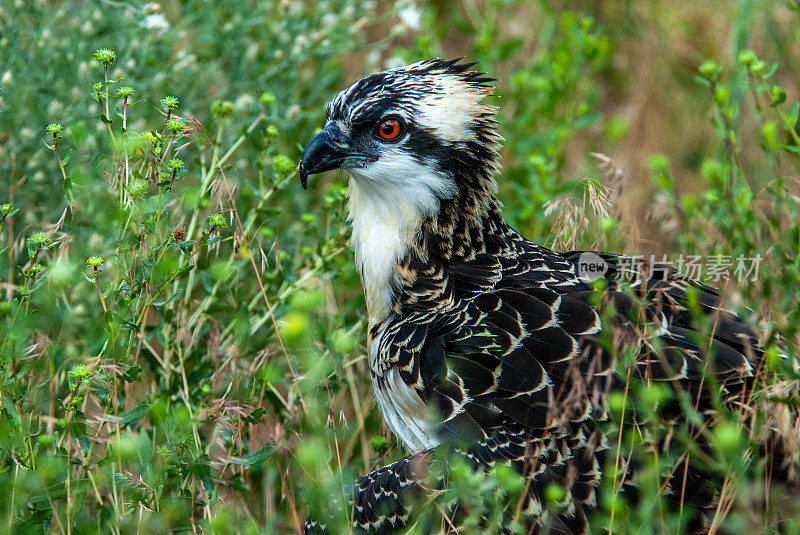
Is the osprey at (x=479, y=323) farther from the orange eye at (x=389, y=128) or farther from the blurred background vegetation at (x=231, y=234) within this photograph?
the blurred background vegetation at (x=231, y=234)

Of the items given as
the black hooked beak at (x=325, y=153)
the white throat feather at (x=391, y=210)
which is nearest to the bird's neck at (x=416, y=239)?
the white throat feather at (x=391, y=210)

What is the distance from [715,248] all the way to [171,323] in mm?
2848

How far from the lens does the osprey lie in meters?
3.35

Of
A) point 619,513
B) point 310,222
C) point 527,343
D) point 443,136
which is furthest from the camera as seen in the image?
point 310,222

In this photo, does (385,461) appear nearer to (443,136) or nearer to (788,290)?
(443,136)

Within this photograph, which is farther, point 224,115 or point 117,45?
point 117,45

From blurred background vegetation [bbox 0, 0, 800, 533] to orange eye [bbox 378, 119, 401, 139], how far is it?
1.59ft

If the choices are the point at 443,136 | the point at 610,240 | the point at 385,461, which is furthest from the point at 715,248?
the point at 385,461

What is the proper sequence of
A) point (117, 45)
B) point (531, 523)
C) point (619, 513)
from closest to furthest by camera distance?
point (619, 513), point (531, 523), point (117, 45)

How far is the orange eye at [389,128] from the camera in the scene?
161 inches

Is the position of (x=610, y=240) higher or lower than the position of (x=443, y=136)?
lower

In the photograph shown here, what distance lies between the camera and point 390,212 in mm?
4148

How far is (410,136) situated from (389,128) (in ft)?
0.35

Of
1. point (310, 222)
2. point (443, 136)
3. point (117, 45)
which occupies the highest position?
point (117, 45)
